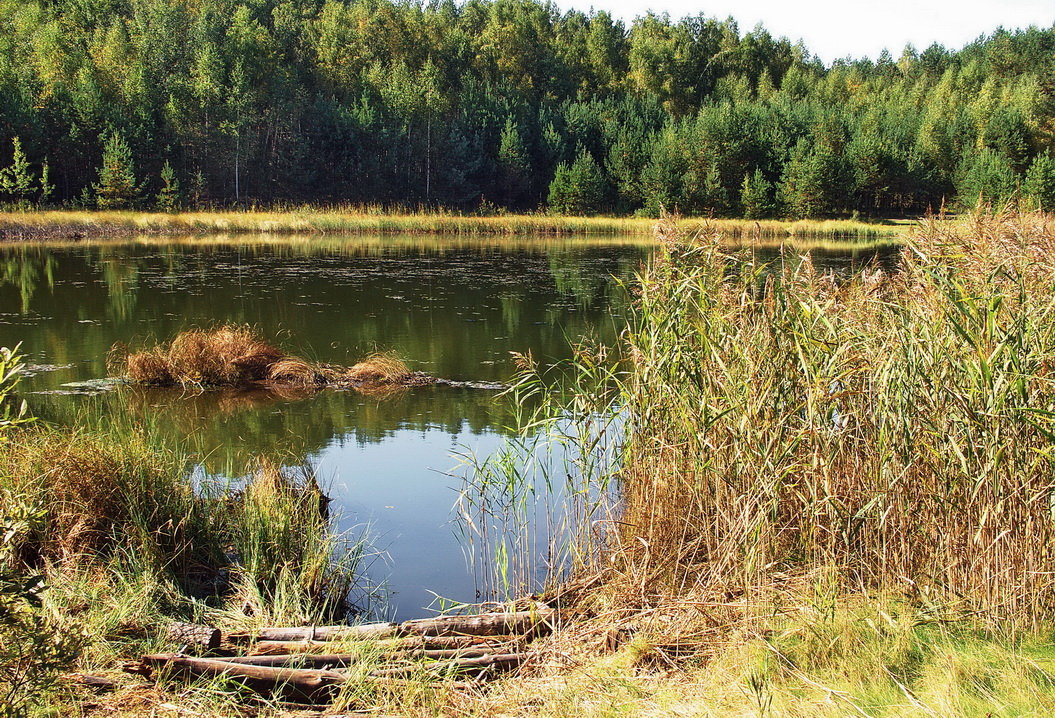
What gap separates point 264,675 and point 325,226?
116ft

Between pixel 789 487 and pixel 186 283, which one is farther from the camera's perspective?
pixel 186 283

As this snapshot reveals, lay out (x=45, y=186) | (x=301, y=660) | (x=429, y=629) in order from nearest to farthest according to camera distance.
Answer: (x=301, y=660)
(x=429, y=629)
(x=45, y=186)

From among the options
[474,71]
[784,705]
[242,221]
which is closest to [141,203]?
[242,221]

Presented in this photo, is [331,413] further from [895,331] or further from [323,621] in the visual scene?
[895,331]

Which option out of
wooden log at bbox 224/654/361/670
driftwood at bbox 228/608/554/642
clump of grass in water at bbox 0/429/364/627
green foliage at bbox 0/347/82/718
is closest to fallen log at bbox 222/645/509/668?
wooden log at bbox 224/654/361/670

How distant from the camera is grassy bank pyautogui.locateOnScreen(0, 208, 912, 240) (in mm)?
32938

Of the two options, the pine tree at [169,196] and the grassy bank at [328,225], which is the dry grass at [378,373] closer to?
the grassy bank at [328,225]

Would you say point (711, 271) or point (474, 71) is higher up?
point (474, 71)

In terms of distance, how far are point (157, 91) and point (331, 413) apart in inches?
1681

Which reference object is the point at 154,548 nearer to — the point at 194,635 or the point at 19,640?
the point at 194,635

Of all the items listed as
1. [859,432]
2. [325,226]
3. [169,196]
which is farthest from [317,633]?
[169,196]

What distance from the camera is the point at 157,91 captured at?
4666 centimetres

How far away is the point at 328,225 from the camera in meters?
37.9

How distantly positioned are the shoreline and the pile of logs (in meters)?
27.4
